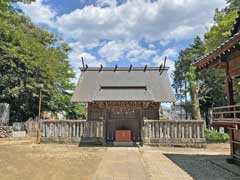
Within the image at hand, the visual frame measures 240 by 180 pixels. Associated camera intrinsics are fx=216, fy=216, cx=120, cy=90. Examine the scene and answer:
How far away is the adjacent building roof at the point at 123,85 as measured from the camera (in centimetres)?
1272

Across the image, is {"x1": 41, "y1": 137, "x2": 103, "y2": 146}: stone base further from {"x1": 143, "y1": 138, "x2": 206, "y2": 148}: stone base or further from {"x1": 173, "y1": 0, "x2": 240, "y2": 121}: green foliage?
{"x1": 173, "y1": 0, "x2": 240, "y2": 121}: green foliage

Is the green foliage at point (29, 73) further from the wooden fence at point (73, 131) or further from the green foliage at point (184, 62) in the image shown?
the green foliage at point (184, 62)

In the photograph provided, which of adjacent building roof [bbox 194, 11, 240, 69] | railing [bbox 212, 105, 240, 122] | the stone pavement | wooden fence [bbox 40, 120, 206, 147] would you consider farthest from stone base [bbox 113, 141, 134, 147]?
adjacent building roof [bbox 194, 11, 240, 69]

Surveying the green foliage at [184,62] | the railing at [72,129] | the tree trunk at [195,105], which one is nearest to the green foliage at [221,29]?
the tree trunk at [195,105]

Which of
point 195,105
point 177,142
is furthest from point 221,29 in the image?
point 177,142

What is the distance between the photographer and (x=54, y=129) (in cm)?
1277

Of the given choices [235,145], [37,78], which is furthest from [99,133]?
[37,78]

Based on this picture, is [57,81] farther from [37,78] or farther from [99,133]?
[99,133]

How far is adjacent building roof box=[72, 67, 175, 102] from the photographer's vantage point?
12.7 meters

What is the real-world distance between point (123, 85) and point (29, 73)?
972cm

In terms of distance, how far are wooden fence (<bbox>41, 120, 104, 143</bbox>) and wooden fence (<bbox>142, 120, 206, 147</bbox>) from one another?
8.92 feet

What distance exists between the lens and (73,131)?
498 inches

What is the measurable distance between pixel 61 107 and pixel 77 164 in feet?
54.3

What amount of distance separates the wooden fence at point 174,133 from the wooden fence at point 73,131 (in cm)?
272
